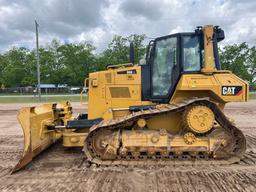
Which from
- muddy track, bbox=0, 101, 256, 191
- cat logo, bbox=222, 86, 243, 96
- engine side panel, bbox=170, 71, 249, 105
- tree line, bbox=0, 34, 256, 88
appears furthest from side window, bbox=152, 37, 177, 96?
tree line, bbox=0, 34, 256, 88

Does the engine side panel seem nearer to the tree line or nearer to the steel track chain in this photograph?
the steel track chain

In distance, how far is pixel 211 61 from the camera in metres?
6.18

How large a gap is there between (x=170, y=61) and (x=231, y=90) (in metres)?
1.50

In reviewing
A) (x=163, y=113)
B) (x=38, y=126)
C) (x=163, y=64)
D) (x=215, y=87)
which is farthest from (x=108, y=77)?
(x=215, y=87)

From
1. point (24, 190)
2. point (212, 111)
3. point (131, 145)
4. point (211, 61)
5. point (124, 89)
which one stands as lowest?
point (24, 190)

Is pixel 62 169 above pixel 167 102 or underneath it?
underneath

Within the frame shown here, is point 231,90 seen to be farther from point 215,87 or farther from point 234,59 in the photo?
point 234,59

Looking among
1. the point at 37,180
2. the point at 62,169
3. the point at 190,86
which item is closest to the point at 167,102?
the point at 190,86

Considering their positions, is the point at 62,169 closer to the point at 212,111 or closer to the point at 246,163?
the point at 212,111

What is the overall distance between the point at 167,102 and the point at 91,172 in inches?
92.7

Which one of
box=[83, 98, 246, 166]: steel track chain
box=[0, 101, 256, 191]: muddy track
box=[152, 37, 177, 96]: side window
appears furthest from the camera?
box=[152, 37, 177, 96]: side window

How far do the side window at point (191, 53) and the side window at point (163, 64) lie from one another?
9.7 inches

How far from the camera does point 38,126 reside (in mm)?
6359

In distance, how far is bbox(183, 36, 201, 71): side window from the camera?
625cm
